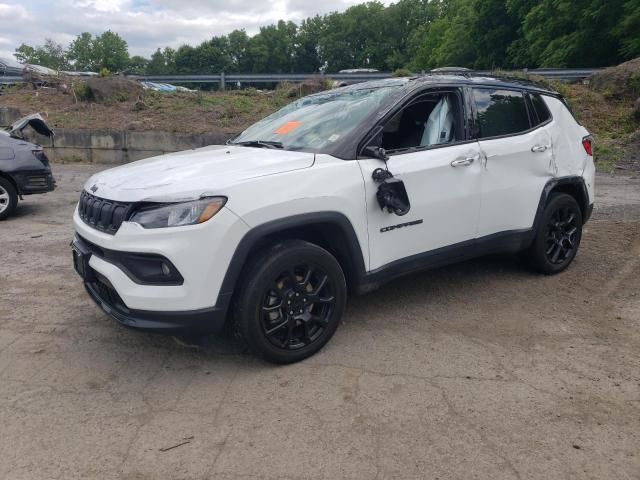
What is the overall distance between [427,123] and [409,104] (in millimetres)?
297

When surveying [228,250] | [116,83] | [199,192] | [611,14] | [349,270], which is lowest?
[349,270]

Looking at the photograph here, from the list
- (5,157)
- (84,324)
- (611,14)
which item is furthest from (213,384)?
(611,14)

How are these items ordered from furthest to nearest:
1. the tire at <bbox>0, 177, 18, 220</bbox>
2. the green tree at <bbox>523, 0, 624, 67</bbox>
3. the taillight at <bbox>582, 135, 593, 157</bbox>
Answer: the green tree at <bbox>523, 0, 624, 67</bbox>
the tire at <bbox>0, 177, 18, 220</bbox>
the taillight at <bbox>582, 135, 593, 157</bbox>

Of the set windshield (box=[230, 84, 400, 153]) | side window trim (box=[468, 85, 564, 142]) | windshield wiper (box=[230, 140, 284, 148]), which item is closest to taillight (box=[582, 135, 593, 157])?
side window trim (box=[468, 85, 564, 142])

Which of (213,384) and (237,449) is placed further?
(213,384)

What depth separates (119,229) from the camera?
10.2 feet

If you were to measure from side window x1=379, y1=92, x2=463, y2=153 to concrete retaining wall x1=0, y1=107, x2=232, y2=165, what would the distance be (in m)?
9.51

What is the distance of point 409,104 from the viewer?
4008 mm

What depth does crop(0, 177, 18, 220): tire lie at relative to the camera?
25.8 feet

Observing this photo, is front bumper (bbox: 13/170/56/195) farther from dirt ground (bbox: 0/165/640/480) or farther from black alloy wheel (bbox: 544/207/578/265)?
black alloy wheel (bbox: 544/207/578/265)

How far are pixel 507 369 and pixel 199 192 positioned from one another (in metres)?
2.11

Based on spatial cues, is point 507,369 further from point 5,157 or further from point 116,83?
point 116,83

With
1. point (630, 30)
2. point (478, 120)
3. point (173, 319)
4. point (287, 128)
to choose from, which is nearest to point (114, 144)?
point (287, 128)

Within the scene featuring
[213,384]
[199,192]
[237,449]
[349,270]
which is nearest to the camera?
[237,449]
